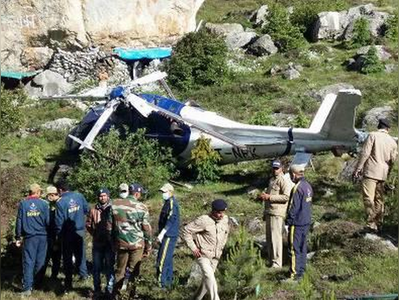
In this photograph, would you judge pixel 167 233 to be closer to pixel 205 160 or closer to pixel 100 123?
pixel 205 160

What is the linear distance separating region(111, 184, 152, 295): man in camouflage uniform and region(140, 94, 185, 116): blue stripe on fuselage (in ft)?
24.0

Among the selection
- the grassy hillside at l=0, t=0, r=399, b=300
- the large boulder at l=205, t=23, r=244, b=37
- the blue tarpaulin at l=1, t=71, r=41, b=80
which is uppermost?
the large boulder at l=205, t=23, r=244, b=37

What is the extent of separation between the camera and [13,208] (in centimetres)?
1470

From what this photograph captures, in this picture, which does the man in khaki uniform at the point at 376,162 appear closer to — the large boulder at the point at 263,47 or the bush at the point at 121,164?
the bush at the point at 121,164

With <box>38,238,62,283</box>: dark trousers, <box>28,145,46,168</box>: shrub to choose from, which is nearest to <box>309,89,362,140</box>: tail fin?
<box>38,238,62,283</box>: dark trousers

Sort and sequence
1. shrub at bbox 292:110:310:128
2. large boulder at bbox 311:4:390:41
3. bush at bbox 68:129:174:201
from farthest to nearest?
large boulder at bbox 311:4:390:41 → shrub at bbox 292:110:310:128 → bush at bbox 68:129:174:201

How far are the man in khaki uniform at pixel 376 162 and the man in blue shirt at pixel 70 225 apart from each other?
395 cm

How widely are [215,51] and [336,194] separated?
465 inches

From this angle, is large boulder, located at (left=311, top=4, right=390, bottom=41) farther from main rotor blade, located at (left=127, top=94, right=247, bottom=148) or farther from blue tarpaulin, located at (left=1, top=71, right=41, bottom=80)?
main rotor blade, located at (left=127, top=94, right=247, bottom=148)

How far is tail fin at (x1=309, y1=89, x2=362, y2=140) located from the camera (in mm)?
13836

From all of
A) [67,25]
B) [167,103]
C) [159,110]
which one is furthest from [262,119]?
[67,25]

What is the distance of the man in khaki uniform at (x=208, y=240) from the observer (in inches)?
336

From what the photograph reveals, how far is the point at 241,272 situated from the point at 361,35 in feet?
67.5

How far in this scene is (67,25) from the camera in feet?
85.6
